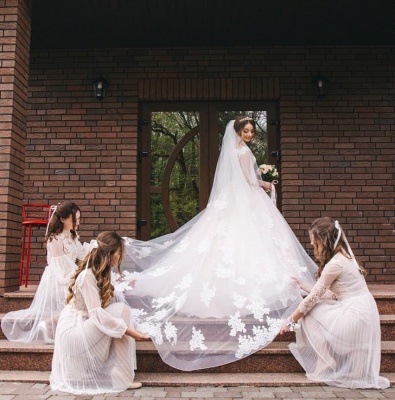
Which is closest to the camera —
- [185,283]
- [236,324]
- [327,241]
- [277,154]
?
[327,241]

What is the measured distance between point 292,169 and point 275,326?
292 cm

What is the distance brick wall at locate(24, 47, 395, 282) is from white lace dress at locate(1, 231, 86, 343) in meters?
1.84

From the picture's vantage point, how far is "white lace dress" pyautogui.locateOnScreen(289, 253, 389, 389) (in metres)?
3.53

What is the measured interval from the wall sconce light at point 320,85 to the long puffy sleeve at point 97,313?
4223 mm

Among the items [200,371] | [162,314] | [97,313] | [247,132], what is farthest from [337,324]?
[247,132]

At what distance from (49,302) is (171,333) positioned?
123cm

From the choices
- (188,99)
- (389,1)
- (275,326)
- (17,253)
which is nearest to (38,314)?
(17,253)

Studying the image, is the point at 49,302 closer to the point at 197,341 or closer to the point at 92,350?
the point at 92,350

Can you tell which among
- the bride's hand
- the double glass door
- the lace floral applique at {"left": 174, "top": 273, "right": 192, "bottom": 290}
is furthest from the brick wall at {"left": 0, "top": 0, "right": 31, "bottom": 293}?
the bride's hand

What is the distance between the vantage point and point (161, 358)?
12.5ft

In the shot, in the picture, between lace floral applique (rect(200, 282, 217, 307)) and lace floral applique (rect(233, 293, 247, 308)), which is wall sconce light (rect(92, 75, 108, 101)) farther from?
lace floral applique (rect(233, 293, 247, 308))

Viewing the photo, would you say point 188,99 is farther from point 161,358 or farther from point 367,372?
point 367,372

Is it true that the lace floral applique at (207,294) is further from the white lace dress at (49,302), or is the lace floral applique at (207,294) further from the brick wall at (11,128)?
the brick wall at (11,128)

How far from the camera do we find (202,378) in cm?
367
